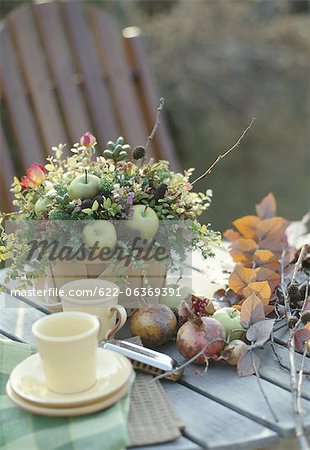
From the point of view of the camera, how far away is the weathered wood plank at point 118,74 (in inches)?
103

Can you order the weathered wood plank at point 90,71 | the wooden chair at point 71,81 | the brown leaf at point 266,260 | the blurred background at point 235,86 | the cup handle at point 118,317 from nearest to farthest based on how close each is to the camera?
1. the cup handle at point 118,317
2. the brown leaf at point 266,260
3. the wooden chair at point 71,81
4. the weathered wood plank at point 90,71
5. the blurred background at point 235,86

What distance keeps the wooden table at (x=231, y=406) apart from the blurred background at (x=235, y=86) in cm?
308

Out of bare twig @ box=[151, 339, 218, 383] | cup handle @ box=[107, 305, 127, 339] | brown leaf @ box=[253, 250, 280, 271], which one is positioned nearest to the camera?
bare twig @ box=[151, 339, 218, 383]

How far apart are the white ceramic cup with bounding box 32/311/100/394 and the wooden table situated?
141 mm

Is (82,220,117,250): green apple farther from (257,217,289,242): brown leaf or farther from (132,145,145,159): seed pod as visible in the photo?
(257,217,289,242): brown leaf

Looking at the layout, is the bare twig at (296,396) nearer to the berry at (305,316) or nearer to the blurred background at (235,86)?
the berry at (305,316)

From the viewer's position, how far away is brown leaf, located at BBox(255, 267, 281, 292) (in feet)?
4.43

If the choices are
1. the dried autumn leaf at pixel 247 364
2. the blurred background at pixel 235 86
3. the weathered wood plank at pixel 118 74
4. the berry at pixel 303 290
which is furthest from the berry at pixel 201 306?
the blurred background at pixel 235 86

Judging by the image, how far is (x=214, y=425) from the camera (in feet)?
3.19

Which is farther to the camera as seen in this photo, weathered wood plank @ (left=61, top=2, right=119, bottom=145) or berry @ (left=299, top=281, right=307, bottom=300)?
weathered wood plank @ (left=61, top=2, right=119, bottom=145)

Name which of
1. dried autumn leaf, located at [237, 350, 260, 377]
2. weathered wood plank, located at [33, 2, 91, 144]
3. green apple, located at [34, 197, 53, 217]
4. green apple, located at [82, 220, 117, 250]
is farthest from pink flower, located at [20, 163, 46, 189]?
weathered wood plank, located at [33, 2, 91, 144]

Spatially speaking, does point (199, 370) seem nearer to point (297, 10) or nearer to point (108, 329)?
point (108, 329)

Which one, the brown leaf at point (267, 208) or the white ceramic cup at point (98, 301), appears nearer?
the white ceramic cup at point (98, 301)

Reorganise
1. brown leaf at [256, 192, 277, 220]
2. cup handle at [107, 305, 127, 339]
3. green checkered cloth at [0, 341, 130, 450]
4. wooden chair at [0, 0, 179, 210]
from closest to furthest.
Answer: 1. green checkered cloth at [0, 341, 130, 450]
2. cup handle at [107, 305, 127, 339]
3. brown leaf at [256, 192, 277, 220]
4. wooden chair at [0, 0, 179, 210]
